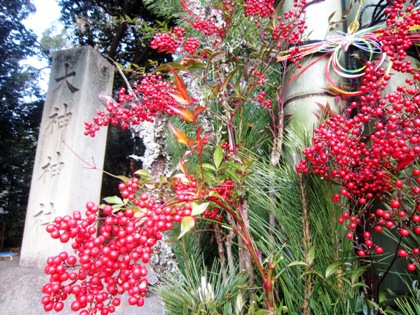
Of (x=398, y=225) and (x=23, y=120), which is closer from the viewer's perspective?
(x=398, y=225)

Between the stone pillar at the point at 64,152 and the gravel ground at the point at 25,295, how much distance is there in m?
0.13

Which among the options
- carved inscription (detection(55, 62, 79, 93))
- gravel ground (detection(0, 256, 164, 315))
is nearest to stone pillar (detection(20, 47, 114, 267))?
carved inscription (detection(55, 62, 79, 93))

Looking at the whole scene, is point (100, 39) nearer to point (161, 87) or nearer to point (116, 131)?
point (116, 131)

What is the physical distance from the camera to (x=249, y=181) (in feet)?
1.40

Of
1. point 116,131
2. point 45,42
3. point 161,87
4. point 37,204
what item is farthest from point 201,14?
point 45,42


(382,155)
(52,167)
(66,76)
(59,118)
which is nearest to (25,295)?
(52,167)

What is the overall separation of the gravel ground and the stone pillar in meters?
0.13

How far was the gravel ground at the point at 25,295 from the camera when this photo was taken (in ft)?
4.83

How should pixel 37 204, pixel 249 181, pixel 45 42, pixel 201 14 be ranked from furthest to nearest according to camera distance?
pixel 45 42 < pixel 37 204 < pixel 201 14 < pixel 249 181

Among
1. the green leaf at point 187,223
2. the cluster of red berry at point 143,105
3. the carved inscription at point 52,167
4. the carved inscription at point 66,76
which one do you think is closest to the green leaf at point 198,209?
the green leaf at point 187,223

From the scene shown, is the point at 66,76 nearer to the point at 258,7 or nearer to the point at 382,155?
the point at 258,7

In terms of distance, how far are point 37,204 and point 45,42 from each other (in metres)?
6.24

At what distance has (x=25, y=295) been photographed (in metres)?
1.56

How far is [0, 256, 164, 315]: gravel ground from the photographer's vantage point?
1472mm
